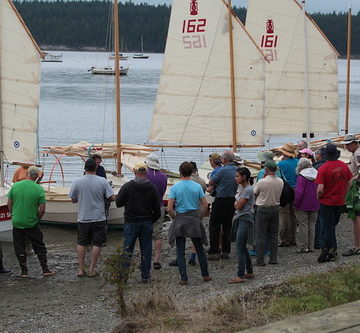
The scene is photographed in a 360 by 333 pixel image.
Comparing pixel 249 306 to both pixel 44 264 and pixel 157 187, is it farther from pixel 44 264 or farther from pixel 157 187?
pixel 44 264

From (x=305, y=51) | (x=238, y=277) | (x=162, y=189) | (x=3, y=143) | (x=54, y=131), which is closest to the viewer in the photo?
(x=238, y=277)

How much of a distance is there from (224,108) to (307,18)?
18.4 ft

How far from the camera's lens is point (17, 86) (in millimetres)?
17516

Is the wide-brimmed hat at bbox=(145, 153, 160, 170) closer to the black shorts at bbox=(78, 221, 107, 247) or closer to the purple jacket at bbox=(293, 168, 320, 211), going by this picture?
the black shorts at bbox=(78, 221, 107, 247)

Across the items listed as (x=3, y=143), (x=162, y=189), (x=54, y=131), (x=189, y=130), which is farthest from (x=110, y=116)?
(x=162, y=189)

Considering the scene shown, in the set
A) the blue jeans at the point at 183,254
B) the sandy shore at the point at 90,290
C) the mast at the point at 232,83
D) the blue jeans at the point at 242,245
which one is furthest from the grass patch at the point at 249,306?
the mast at the point at 232,83

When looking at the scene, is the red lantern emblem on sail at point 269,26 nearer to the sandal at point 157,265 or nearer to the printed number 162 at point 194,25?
the printed number 162 at point 194,25

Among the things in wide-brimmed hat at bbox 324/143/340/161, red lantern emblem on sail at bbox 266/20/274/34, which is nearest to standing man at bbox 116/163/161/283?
wide-brimmed hat at bbox 324/143/340/161

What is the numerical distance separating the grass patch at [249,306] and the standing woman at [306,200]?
2.96 m

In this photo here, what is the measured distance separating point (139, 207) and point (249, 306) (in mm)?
3007

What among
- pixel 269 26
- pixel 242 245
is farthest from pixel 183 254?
pixel 269 26

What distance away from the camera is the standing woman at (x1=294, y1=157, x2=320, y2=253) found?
13865mm

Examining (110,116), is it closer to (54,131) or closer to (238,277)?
(54,131)

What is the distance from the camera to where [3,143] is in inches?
691
